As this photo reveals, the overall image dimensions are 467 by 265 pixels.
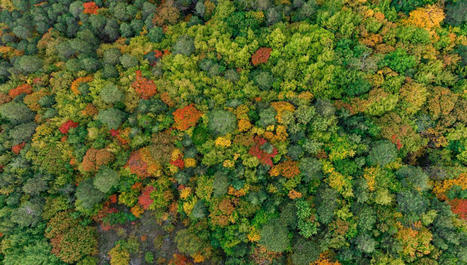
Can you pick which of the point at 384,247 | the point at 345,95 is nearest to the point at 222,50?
the point at 345,95

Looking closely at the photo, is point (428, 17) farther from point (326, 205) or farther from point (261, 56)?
point (326, 205)

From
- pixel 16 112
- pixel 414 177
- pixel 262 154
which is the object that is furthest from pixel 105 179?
pixel 414 177

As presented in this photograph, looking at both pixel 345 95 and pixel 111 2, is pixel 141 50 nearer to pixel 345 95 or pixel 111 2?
pixel 111 2

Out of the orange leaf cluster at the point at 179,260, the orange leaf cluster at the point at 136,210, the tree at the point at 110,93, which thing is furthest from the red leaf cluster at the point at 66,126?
the orange leaf cluster at the point at 179,260

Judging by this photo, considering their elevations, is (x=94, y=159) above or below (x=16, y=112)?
below

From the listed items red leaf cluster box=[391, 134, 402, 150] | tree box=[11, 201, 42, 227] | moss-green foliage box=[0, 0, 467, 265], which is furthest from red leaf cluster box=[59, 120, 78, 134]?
red leaf cluster box=[391, 134, 402, 150]

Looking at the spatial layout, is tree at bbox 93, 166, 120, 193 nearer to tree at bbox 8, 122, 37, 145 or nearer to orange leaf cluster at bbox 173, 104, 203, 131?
orange leaf cluster at bbox 173, 104, 203, 131
